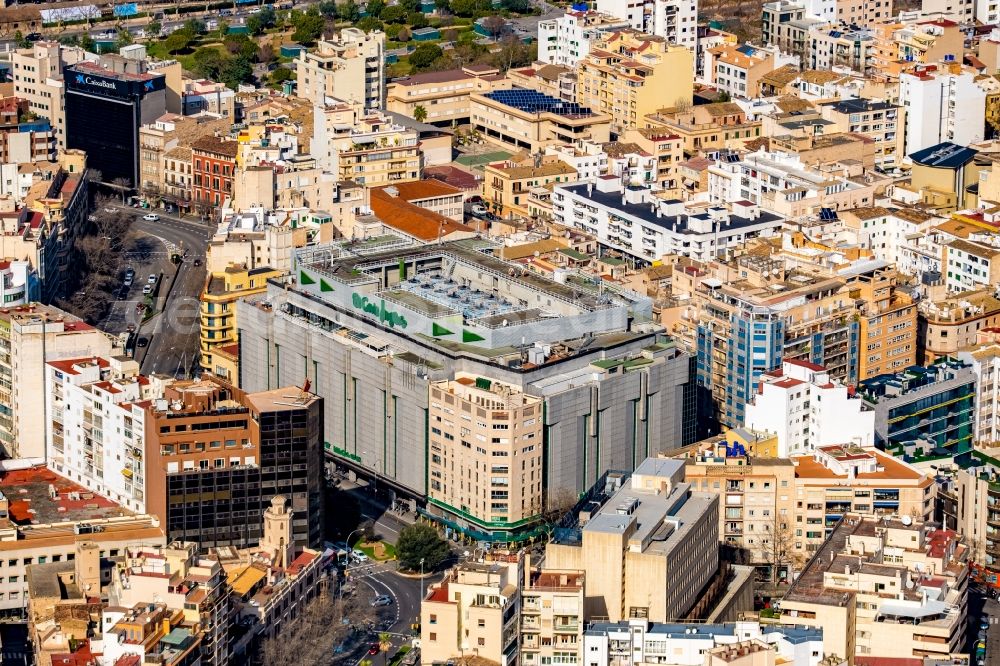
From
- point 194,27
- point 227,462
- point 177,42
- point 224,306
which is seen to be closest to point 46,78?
point 177,42

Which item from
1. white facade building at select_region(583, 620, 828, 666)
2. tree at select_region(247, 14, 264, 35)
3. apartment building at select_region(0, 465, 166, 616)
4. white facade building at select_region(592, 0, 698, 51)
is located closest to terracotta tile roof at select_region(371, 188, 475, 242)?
apartment building at select_region(0, 465, 166, 616)

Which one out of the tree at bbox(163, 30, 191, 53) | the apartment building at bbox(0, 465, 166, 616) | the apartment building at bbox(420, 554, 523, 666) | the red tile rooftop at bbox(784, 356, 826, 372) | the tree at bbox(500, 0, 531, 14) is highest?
the tree at bbox(500, 0, 531, 14)

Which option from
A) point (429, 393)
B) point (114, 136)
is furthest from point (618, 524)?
point (114, 136)

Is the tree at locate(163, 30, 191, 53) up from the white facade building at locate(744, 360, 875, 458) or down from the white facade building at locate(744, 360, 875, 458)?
up

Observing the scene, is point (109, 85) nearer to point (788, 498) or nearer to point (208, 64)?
point (208, 64)

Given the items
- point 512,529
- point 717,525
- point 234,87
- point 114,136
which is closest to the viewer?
point 717,525

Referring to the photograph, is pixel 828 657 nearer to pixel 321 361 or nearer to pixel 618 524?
pixel 618 524

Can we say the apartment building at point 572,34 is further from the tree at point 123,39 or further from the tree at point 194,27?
the tree at point 123,39

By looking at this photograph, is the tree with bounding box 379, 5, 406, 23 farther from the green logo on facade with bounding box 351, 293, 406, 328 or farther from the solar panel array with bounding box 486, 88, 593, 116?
the green logo on facade with bounding box 351, 293, 406, 328
